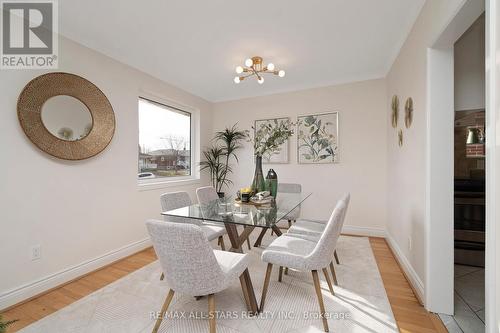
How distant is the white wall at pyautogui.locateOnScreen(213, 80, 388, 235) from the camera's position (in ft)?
11.2

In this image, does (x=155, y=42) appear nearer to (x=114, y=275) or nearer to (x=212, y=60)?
(x=212, y=60)

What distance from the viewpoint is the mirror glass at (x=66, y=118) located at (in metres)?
2.13

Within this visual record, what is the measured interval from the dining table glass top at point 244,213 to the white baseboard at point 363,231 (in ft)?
5.53

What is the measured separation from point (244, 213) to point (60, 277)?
6.41ft

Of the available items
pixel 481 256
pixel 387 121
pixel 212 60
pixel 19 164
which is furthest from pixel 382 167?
pixel 19 164

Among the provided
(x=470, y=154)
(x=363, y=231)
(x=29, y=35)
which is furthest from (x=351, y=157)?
(x=29, y=35)

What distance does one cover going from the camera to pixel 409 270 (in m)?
2.18

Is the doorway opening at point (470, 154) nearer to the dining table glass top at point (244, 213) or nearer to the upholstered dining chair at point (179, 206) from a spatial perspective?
the dining table glass top at point (244, 213)

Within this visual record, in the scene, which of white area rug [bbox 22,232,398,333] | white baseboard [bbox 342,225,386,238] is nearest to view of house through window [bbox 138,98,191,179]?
white area rug [bbox 22,232,398,333]

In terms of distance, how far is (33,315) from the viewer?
1766mm

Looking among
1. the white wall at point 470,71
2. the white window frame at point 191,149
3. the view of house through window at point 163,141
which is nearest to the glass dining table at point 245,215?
the white window frame at point 191,149

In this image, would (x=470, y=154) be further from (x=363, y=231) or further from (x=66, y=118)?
(x=66, y=118)

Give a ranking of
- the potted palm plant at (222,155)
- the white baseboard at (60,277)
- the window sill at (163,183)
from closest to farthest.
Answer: the white baseboard at (60,277) → the window sill at (163,183) → the potted palm plant at (222,155)

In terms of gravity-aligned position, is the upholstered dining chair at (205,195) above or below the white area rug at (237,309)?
above
